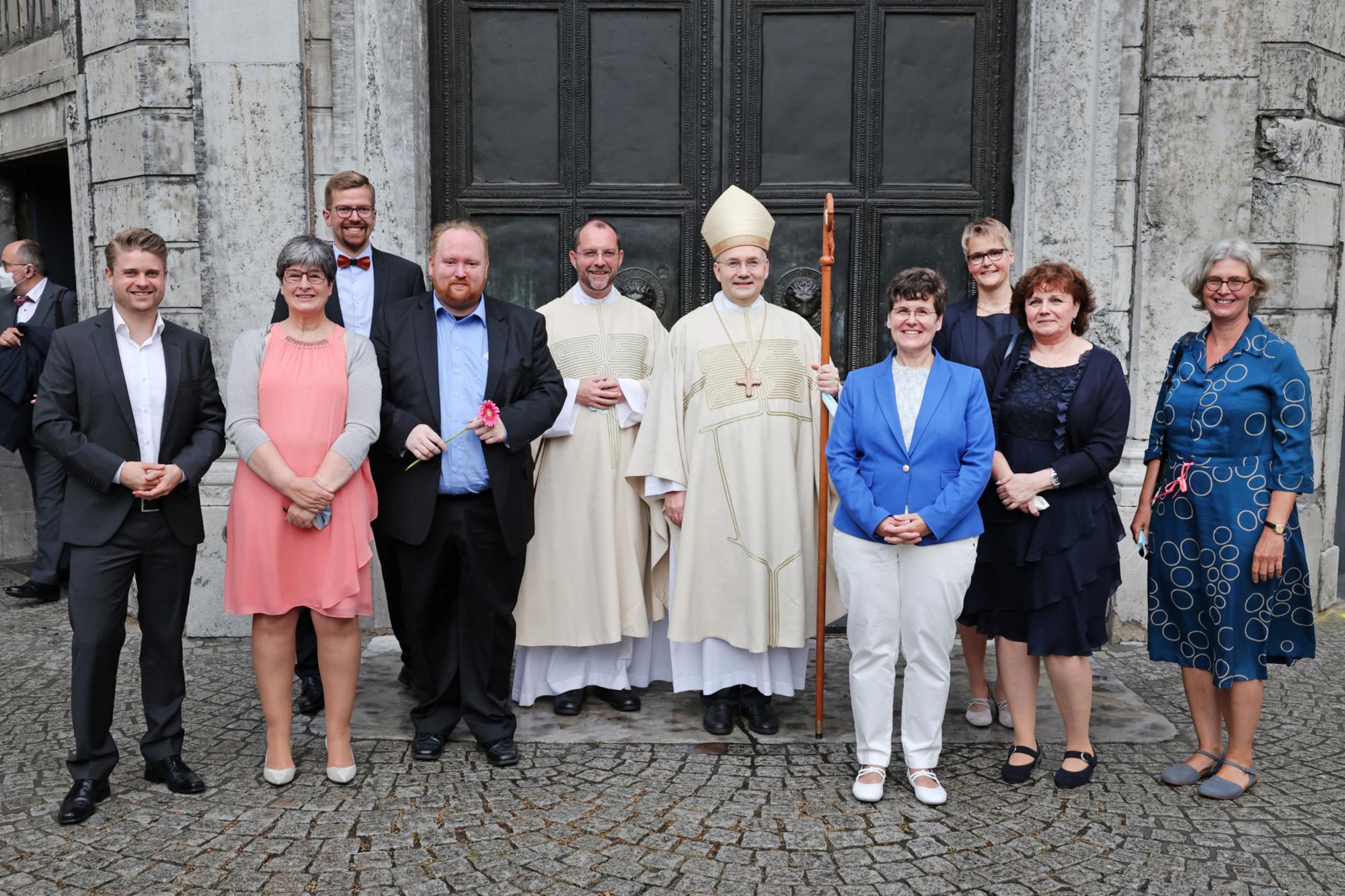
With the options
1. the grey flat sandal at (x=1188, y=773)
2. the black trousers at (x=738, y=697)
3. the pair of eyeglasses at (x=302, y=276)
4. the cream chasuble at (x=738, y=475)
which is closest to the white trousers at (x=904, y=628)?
the cream chasuble at (x=738, y=475)

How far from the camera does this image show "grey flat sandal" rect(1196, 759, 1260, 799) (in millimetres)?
3822

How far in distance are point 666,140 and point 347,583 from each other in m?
3.25

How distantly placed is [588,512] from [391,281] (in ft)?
4.01

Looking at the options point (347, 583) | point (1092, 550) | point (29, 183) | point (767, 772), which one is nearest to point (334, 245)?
point (347, 583)

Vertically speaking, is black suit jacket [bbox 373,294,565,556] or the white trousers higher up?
black suit jacket [bbox 373,294,565,556]

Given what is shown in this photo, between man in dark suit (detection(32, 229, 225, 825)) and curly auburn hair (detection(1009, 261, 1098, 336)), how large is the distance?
Result: 274 cm

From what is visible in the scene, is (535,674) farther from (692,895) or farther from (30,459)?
(30,459)

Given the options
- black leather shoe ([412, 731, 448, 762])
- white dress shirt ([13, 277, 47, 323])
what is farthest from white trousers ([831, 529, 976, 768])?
white dress shirt ([13, 277, 47, 323])

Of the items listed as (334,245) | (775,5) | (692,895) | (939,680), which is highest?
(775,5)

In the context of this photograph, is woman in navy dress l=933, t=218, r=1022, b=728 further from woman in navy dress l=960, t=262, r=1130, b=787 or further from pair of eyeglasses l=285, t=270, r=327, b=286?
pair of eyeglasses l=285, t=270, r=327, b=286

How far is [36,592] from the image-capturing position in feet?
22.3

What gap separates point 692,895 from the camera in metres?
3.20

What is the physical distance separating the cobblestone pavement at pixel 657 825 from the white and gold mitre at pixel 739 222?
6.19 ft

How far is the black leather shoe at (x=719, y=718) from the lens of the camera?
4453mm
